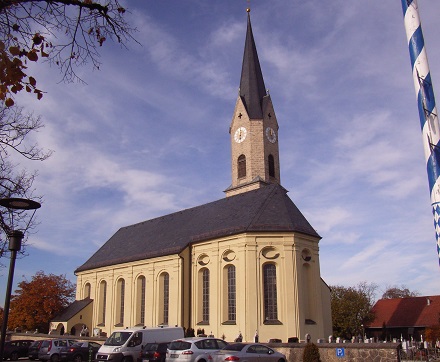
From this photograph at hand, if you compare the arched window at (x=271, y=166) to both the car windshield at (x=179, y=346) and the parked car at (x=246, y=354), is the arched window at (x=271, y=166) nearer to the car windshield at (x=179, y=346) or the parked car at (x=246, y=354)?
the car windshield at (x=179, y=346)

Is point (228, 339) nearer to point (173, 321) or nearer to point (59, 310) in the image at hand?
point (173, 321)

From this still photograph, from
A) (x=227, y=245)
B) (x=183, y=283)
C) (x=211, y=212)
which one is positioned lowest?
(x=183, y=283)

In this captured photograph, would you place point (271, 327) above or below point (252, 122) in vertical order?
below

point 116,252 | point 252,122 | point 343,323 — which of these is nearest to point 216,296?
point 116,252

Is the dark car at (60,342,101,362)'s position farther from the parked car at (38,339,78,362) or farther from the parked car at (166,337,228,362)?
the parked car at (166,337,228,362)

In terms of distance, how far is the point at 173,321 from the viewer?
35062 millimetres

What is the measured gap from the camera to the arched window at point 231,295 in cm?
3199

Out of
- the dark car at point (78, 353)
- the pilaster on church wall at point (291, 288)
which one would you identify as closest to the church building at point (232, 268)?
the pilaster on church wall at point (291, 288)

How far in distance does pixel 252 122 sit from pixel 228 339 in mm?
23606

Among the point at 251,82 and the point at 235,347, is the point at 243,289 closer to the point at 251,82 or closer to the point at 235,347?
the point at 235,347

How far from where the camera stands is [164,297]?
3747 centimetres

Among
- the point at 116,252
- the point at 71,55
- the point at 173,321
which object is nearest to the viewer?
the point at 71,55

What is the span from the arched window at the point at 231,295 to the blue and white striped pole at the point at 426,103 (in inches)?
1014

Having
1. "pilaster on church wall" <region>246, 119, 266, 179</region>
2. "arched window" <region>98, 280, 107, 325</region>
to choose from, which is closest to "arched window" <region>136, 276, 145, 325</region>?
"arched window" <region>98, 280, 107, 325</region>
